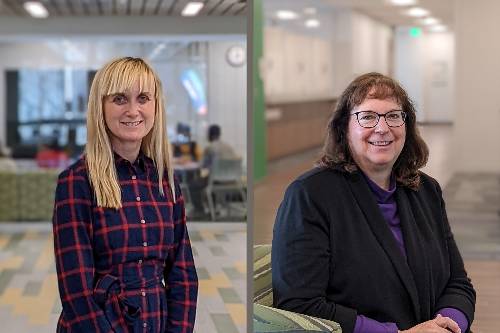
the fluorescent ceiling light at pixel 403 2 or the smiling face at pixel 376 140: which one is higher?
the fluorescent ceiling light at pixel 403 2

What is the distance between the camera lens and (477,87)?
393 cm

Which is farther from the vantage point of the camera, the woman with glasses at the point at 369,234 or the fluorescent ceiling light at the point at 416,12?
the fluorescent ceiling light at the point at 416,12

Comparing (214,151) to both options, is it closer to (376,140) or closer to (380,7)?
(380,7)

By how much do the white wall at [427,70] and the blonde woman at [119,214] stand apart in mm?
835

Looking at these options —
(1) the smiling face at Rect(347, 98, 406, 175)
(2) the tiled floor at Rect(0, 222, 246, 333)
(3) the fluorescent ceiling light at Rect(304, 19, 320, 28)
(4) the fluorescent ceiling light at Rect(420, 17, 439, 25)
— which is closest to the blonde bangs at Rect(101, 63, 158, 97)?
(1) the smiling face at Rect(347, 98, 406, 175)

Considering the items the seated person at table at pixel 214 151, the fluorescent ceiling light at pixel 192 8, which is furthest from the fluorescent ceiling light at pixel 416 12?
the seated person at table at pixel 214 151

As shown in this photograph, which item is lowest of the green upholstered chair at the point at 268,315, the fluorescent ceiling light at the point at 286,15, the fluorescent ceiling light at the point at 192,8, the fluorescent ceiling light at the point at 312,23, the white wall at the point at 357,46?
the green upholstered chair at the point at 268,315

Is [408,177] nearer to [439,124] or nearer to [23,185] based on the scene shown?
[439,124]

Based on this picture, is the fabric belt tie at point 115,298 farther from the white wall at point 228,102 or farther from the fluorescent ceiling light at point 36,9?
the white wall at point 228,102

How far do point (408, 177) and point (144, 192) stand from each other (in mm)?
824

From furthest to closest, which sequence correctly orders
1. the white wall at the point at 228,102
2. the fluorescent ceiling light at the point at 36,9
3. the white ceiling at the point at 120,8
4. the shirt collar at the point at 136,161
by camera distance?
the white wall at the point at 228,102, the fluorescent ceiling light at the point at 36,9, the white ceiling at the point at 120,8, the shirt collar at the point at 136,161

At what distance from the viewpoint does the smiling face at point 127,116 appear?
234 cm

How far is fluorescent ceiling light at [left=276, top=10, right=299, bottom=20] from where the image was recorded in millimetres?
3537

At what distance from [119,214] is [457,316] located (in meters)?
1.09
